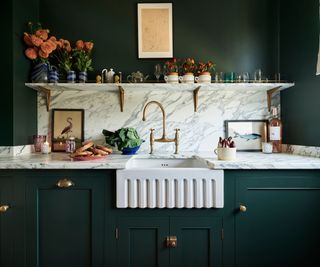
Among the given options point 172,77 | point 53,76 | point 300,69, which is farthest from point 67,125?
point 300,69

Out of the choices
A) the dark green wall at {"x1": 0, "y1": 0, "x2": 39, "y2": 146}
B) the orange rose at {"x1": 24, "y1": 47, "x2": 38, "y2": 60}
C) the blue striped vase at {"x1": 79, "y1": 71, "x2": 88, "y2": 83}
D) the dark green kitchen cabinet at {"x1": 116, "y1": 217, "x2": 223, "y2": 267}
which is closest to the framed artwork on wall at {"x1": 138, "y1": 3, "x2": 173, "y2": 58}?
the blue striped vase at {"x1": 79, "y1": 71, "x2": 88, "y2": 83}

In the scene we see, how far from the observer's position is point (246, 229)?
143cm

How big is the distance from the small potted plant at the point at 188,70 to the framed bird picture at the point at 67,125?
1.03m

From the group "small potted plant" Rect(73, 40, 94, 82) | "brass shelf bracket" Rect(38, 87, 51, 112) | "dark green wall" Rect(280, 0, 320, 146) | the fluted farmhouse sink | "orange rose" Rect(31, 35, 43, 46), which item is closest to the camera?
the fluted farmhouse sink

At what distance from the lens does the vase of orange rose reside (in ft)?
6.31

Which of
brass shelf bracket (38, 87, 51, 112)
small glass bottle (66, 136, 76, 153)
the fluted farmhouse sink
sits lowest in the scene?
the fluted farmhouse sink

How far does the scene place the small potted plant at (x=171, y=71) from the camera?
1.93 m

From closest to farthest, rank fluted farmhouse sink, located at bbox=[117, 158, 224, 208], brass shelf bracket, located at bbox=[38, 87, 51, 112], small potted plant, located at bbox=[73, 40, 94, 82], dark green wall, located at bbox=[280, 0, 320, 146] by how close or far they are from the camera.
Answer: fluted farmhouse sink, located at bbox=[117, 158, 224, 208], dark green wall, located at bbox=[280, 0, 320, 146], small potted plant, located at bbox=[73, 40, 94, 82], brass shelf bracket, located at bbox=[38, 87, 51, 112]

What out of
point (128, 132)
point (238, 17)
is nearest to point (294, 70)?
point (238, 17)

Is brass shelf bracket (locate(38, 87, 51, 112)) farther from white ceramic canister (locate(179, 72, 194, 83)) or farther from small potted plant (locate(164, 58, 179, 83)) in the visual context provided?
white ceramic canister (locate(179, 72, 194, 83))

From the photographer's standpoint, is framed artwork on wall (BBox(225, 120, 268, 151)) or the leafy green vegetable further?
framed artwork on wall (BBox(225, 120, 268, 151))

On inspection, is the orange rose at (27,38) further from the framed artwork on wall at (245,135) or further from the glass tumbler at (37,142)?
the framed artwork on wall at (245,135)

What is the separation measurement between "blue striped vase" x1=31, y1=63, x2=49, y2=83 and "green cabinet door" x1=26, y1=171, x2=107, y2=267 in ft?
3.08

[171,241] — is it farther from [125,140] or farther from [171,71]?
[171,71]
